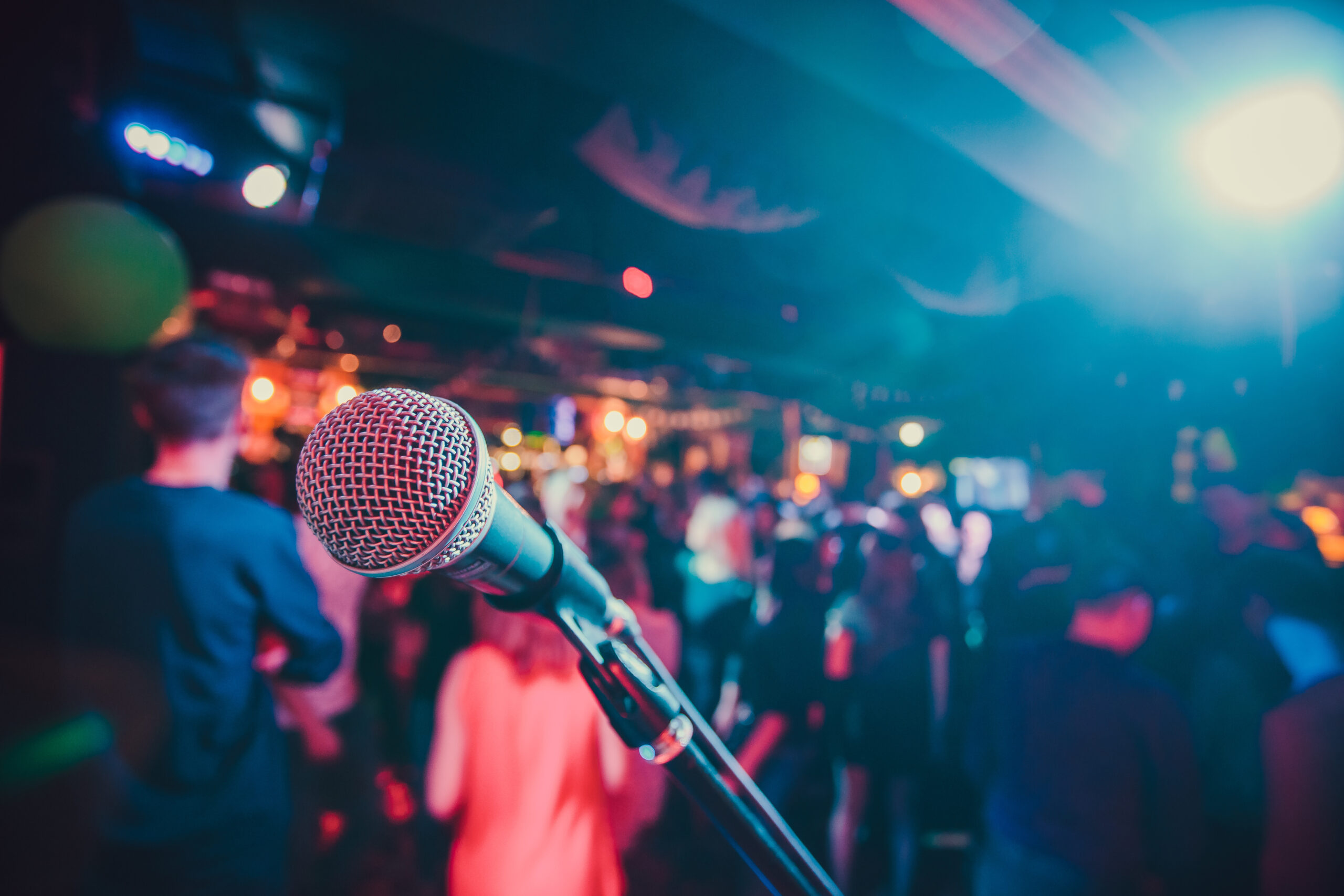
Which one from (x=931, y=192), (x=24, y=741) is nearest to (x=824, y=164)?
(x=931, y=192)

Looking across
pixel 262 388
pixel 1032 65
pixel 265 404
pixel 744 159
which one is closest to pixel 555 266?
pixel 744 159

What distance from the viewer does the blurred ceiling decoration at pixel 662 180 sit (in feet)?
7.06

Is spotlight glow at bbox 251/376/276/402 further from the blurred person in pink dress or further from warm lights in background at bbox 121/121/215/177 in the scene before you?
the blurred person in pink dress

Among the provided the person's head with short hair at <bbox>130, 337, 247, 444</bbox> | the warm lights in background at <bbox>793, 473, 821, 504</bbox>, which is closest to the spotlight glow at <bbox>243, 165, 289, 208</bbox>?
the person's head with short hair at <bbox>130, 337, 247, 444</bbox>

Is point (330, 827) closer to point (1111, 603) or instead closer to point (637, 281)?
point (637, 281)

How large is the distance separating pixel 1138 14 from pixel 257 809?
11.7 ft

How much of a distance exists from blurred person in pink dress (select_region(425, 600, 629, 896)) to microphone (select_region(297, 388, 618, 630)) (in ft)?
3.93

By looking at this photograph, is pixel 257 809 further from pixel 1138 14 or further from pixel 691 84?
pixel 1138 14

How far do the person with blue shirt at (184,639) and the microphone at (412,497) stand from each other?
1.21 metres

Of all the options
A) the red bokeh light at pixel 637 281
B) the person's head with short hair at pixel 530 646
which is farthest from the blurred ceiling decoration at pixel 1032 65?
the person's head with short hair at pixel 530 646

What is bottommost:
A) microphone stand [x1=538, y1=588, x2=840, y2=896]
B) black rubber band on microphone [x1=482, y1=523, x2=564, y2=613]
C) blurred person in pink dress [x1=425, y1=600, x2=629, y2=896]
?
blurred person in pink dress [x1=425, y1=600, x2=629, y2=896]

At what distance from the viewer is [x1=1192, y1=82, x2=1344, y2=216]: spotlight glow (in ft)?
7.63

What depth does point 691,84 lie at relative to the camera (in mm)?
1946

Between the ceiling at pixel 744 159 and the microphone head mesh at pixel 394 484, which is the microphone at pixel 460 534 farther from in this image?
the ceiling at pixel 744 159
